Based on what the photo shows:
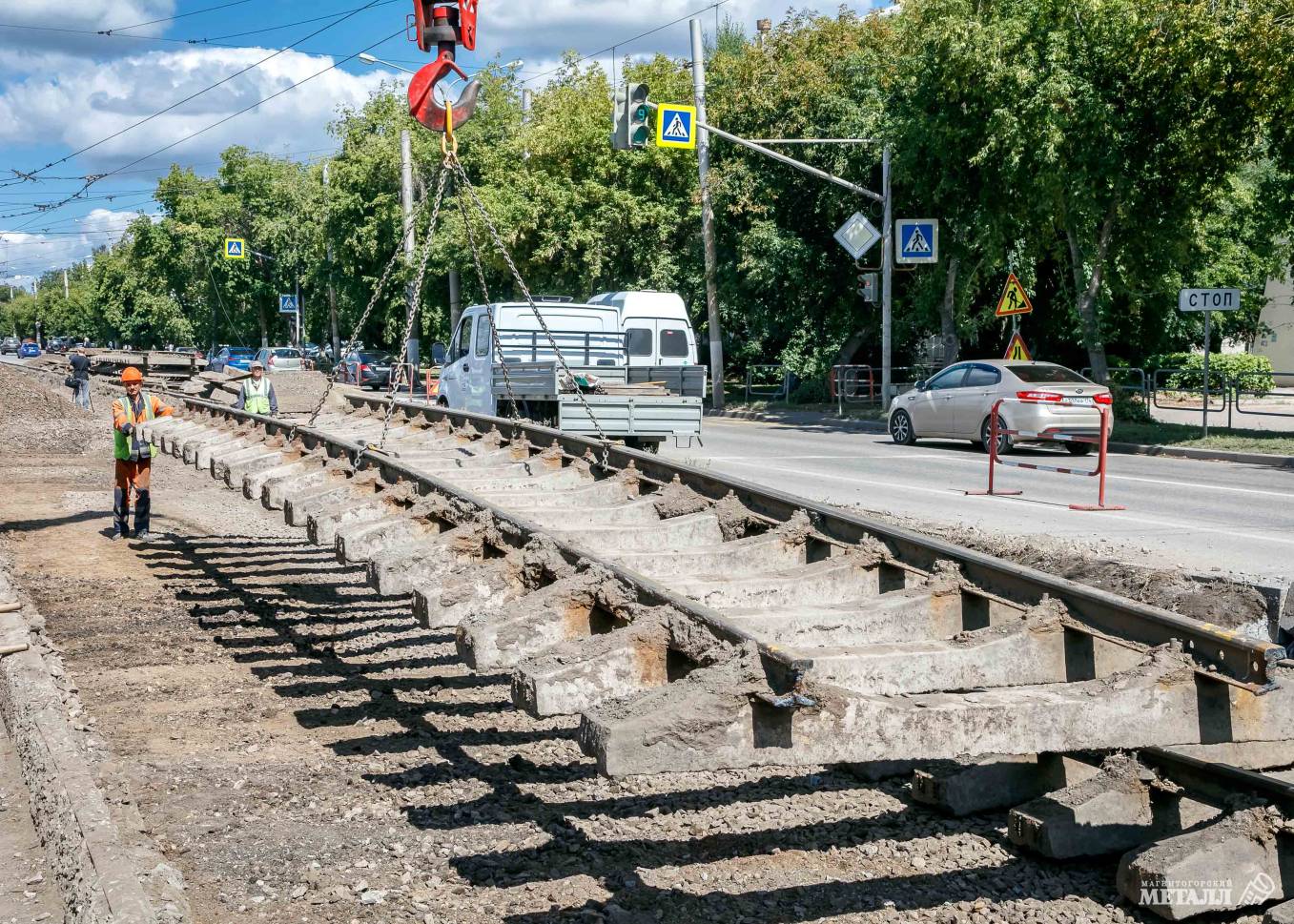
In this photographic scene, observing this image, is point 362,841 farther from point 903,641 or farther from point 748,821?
point 903,641

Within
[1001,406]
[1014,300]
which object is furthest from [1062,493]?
[1014,300]

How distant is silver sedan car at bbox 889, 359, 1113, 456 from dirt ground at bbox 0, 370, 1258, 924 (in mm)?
13237

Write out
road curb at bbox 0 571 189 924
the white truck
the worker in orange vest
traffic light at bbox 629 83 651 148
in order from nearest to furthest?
road curb at bbox 0 571 189 924, the worker in orange vest, the white truck, traffic light at bbox 629 83 651 148

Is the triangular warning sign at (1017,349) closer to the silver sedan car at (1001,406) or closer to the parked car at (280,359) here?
the silver sedan car at (1001,406)

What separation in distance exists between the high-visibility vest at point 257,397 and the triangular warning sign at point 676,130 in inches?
598

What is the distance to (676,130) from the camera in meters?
27.7

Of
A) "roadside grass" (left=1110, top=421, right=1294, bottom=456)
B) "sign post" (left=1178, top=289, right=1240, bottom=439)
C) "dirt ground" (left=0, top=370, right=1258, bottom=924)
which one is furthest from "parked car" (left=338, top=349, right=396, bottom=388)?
"dirt ground" (left=0, top=370, right=1258, bottom=924)

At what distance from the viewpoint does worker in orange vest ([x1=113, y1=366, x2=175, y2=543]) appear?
13.2 meters

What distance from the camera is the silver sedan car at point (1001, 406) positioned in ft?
65.8

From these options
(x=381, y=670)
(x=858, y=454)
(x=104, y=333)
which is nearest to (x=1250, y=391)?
(x=858, y=454)

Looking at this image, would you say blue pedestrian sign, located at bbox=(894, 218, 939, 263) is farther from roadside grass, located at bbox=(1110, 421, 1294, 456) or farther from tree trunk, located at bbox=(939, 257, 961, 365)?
roadside grass, located at bbox=(1110, 421, 1294, 456)

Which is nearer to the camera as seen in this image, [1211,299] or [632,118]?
[1211,299]

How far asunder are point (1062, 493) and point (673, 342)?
35.3 ft

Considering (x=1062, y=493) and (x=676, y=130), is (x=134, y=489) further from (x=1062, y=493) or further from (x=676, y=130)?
(x=676, y=130)
